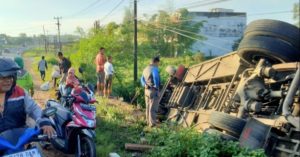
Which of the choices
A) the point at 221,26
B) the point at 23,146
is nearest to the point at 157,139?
the point at 23,146

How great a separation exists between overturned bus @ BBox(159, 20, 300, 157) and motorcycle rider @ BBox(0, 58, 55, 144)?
3211mm

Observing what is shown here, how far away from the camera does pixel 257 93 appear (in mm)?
7297

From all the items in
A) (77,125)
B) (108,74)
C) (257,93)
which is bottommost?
(108,74)

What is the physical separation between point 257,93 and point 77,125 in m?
3.35

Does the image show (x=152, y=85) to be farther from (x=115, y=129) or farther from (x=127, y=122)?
(x=115, y=129)

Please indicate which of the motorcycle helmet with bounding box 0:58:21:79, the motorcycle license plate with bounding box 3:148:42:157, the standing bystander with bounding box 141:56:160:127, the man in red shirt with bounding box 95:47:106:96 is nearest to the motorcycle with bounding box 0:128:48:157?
the motorcycle license plate with bounding box 3:148:42:157

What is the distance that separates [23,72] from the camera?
795 cm

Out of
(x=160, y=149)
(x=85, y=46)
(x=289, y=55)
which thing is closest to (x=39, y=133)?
(x=160, y=149)

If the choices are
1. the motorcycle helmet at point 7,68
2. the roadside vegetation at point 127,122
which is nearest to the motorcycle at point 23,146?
the motorcycle helmet at point 7,68

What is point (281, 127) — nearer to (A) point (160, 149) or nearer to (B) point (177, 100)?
(A) point (160, 149)

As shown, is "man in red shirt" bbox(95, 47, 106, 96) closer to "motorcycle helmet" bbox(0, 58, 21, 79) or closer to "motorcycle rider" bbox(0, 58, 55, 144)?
"motorcycle rider" bbox(0, 58, 55, 144)

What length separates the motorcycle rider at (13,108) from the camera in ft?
11.7

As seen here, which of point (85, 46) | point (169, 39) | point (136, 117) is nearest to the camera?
point (136, 117)

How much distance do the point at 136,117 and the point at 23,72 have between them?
419cm
